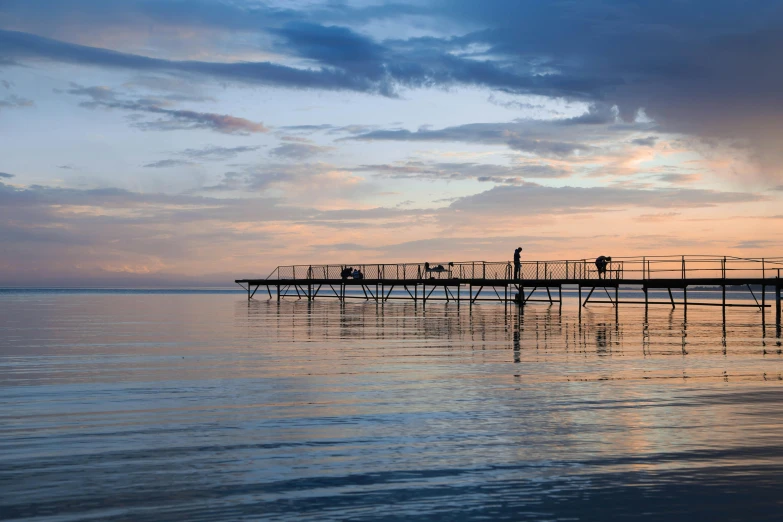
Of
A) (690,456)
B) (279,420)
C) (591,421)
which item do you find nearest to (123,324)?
(279,420)

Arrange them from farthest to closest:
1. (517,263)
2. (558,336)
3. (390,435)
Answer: (517,263), (558,336), (390,435)

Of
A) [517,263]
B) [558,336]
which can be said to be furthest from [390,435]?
[517,263]

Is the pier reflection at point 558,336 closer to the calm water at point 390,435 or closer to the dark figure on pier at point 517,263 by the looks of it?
the calm water at point 390,435

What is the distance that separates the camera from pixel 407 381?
1388 cm

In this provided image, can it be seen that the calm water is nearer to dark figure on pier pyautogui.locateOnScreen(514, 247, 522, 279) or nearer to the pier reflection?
the pier reflection

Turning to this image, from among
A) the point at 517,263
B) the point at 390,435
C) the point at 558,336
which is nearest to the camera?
the point at 390,435

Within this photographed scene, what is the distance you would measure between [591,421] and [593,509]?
394 centimetres

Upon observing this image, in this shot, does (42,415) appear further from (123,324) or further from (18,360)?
(123,324)

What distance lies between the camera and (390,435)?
9.23 meters

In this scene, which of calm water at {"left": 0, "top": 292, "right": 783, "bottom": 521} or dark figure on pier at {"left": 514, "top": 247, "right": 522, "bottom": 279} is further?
dark figure on pier at {"left": 514, "top": 247, "right": 522, "bottom": 279}

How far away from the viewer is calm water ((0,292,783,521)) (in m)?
6.51

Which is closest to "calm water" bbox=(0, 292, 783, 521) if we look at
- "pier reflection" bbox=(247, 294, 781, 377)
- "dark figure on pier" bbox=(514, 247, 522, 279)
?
"pier reflection" bbox=(247, 294, 781, 377)

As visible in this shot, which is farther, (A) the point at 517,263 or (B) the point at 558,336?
(A) the point at 517,263

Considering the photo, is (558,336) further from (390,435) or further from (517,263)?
(517,263)
